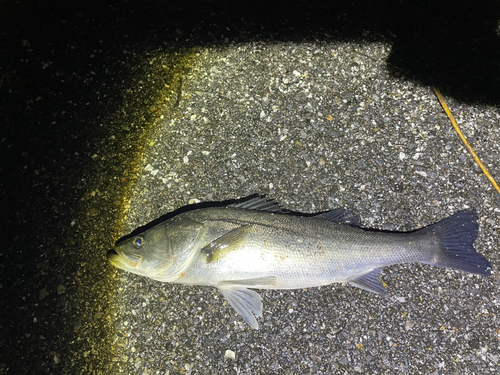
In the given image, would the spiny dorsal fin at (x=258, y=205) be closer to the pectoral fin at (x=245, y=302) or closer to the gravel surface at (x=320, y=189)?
the gravel surface at (x=320, y=189)

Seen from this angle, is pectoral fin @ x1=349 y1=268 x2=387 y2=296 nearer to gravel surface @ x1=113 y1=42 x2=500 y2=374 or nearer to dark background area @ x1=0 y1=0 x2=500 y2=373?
gravel surface @ x1=113 y1=42 x2=500 y2=374

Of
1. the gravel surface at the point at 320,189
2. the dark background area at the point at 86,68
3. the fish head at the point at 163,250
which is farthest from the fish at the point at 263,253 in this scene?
the dark background area at the point at 86,68

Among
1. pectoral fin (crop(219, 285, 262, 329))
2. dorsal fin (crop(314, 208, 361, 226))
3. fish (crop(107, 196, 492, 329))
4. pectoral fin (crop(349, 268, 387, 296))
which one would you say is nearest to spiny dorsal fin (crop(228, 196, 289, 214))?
fish (crop(107, 196, 492, 329))

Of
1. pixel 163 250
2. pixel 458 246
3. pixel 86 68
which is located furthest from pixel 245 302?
pixel 86 68

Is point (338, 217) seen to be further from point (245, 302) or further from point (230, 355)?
point (230, 355)

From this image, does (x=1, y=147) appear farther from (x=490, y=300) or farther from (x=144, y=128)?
(x=490, y=300)

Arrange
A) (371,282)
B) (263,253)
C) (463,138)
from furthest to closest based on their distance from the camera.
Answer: (463,138), (371,282), (263,253)

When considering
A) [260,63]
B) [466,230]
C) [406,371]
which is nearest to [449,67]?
[466,230]
